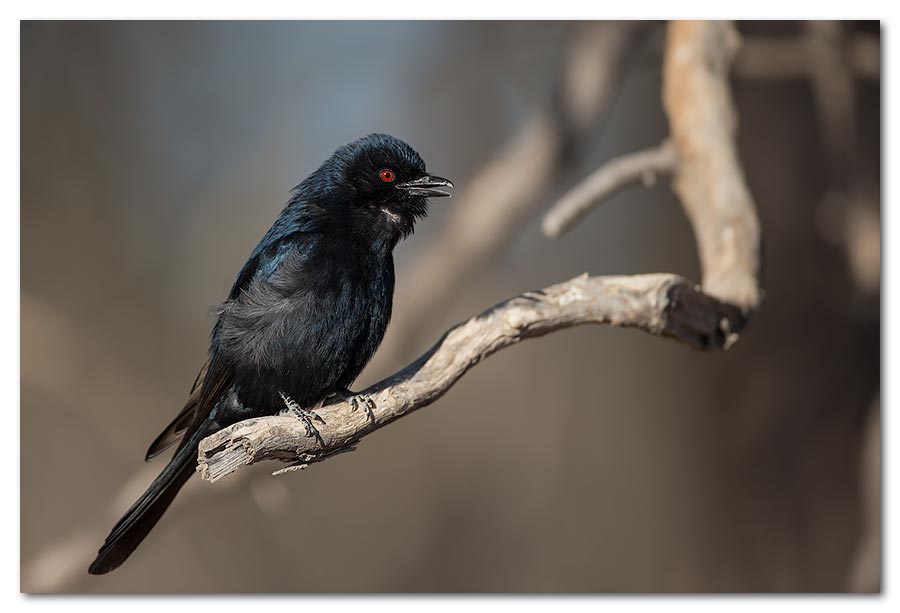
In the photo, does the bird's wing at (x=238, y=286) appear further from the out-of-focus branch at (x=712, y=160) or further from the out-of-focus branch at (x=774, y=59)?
the out-of-focus branch at (x=774, y=59)

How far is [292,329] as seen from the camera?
2879 millimetres

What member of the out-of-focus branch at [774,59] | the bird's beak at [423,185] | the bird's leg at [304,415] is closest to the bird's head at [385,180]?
the bird's beak at [423,185]

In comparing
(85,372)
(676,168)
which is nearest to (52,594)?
(85,372)

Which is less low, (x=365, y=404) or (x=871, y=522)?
(x=365, y=404)

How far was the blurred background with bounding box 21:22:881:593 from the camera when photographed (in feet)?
12.8

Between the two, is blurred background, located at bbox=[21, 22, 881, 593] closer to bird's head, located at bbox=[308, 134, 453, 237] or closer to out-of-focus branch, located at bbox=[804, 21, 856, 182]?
out-of-focus branch, located at bbox=[804, 21, 856, 182]

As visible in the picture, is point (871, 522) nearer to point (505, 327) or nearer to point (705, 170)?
point (705, 170)

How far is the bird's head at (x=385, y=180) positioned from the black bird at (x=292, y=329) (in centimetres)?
2

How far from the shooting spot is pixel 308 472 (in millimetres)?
4668

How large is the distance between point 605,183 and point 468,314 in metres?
1.59

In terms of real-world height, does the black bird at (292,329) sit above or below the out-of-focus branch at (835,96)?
below

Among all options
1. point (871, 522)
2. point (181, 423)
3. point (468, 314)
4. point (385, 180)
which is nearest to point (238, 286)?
point (181, 423)

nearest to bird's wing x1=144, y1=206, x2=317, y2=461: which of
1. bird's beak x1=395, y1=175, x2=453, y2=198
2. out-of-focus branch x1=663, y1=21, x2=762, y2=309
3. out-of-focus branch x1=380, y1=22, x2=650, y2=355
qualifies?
bird's beak x1=395, y1=175, x2=453, y2=198

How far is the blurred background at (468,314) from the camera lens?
12.8 feet
